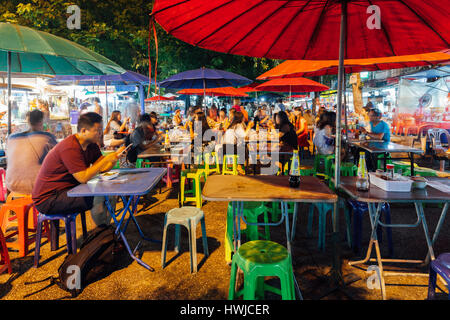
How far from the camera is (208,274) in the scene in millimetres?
3199

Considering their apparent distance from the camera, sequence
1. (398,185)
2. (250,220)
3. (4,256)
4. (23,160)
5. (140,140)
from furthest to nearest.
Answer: (140,140), (23,160), (250,220), (4,256), (398,185)

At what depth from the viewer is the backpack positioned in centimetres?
287

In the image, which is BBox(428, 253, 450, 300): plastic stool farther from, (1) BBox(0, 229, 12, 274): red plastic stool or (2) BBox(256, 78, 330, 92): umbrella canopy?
(2) BBox(256, 78, 330, 92): umbrella canopy

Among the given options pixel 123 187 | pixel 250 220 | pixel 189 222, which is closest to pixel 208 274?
pixel 189 222

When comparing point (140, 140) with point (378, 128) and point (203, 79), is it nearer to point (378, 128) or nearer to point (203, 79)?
point (203, 79)

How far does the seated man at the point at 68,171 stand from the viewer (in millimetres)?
3238

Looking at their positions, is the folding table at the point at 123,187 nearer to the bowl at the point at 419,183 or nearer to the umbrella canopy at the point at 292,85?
the bowl at the point at 419,183

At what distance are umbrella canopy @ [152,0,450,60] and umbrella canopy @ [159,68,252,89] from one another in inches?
174

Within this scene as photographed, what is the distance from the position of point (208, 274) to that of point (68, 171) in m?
2.02

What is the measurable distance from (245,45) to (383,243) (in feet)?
10.2

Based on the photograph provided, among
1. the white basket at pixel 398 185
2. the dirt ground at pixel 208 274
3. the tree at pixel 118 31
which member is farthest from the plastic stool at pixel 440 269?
the tree at pixel 118 31

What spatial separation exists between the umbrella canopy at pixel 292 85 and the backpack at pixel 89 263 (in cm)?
588
